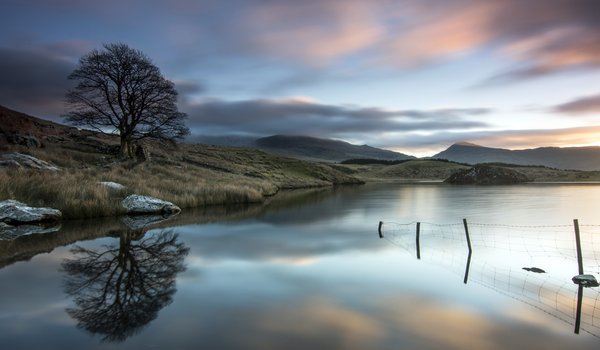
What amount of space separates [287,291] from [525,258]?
926 cm

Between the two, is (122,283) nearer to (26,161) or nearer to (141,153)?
(26,161)

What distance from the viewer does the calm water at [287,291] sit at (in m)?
7.20

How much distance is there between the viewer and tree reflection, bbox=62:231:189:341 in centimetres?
778

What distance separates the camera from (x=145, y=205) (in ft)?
81.3

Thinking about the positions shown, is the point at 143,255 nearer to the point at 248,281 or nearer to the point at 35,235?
the point at 248,281

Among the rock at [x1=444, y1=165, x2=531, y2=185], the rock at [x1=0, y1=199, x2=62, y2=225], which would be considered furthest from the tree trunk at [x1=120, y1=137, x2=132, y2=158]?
the rock at [x1=444, y1=165, x2=531, y2=185]

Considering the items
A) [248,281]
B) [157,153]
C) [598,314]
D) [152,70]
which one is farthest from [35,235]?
[157,153]

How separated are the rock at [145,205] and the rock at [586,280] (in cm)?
2166

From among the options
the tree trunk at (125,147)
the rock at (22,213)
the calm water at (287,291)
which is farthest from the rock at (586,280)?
the tree trunk at (125,147)

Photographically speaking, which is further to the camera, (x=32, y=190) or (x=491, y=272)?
(x=32, y=190)

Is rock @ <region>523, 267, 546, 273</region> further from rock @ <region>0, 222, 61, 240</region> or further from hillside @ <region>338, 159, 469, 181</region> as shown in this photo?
hillside @ <region>338, 159, 469, 181</region>

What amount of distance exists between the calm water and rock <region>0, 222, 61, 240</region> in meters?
0.88

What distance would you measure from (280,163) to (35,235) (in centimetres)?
7216

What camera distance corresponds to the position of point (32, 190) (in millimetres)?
21453
